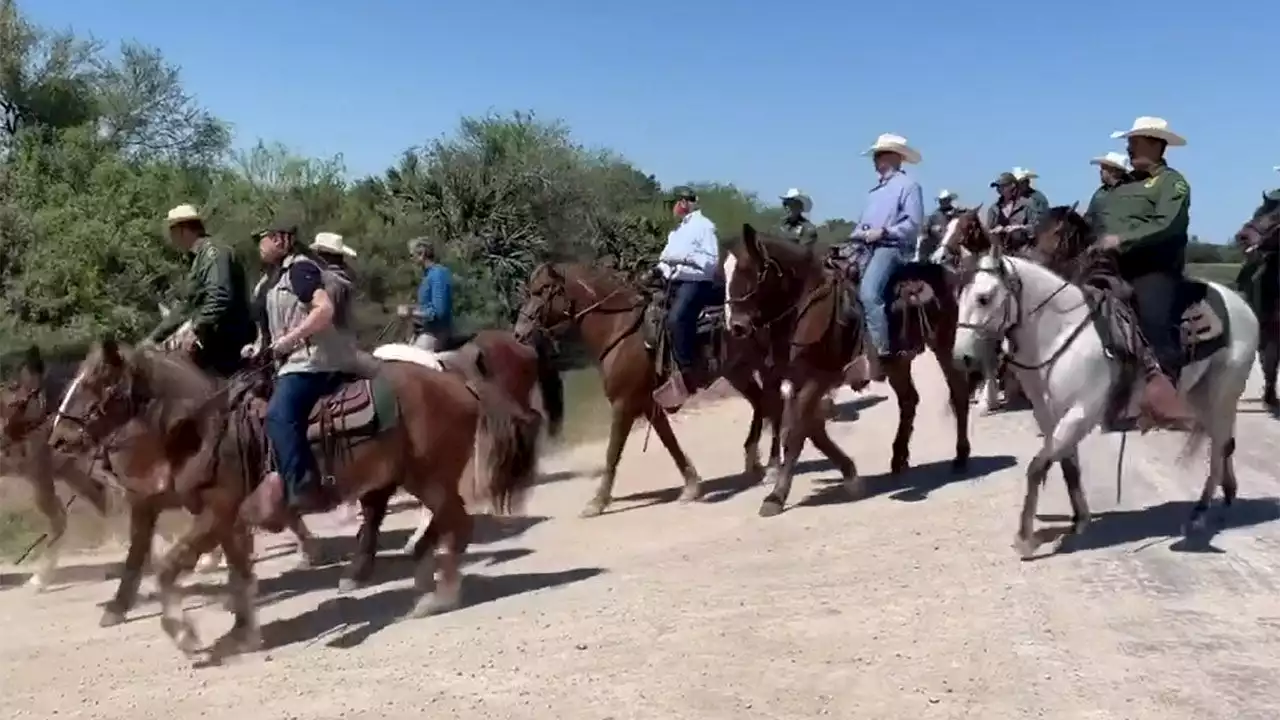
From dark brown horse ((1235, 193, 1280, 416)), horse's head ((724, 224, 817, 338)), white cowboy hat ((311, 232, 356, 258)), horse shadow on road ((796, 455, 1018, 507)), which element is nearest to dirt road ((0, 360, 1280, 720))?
horse shadow on road ((796, 455, 1018, 507))

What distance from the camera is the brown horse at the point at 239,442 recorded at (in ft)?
25.7

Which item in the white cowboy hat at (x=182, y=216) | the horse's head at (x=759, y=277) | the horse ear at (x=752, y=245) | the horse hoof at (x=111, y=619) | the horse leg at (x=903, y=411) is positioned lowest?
the horse hoof at (x=111, y=619)

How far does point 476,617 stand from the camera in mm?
8203

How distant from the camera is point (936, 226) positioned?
720 inches

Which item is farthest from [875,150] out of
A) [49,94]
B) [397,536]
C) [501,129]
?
[501,129]

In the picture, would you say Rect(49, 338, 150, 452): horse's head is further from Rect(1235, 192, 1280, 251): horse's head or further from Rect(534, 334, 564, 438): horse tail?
Rect(1235, 192, 1280, 251): horse's head

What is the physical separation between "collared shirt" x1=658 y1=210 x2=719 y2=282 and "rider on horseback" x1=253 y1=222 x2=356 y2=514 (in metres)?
4.75

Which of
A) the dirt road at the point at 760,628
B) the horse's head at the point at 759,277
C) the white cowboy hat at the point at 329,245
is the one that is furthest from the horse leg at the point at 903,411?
the white cowboy hat at the point at 329,245

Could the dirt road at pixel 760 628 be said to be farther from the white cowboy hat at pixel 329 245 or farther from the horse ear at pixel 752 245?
the white cowboy hat at pixel 329 245

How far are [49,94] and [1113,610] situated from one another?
40.1 meters

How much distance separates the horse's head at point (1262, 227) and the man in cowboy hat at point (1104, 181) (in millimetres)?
5294

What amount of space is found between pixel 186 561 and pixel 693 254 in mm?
6208

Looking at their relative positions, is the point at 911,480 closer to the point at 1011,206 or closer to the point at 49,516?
the point at 1011,206

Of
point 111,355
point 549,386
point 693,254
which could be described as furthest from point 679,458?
point 111,355
